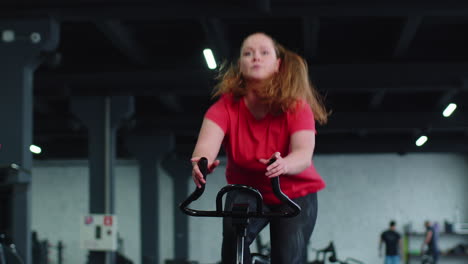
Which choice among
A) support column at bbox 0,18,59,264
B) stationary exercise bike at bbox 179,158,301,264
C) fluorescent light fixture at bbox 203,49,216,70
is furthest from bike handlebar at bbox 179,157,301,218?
fluorescent light fixture at bbox 203,49,216,70

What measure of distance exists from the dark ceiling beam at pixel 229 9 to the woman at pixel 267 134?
3937 millimetres

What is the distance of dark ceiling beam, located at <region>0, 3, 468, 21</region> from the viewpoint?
6.07m

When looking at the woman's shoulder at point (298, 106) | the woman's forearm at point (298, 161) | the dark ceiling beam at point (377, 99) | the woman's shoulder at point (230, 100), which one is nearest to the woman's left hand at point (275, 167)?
the woman's forearm at point (298, 161)

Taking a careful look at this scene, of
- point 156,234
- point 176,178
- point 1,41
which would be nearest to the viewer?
point 1,41

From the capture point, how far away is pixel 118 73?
29.4 feet

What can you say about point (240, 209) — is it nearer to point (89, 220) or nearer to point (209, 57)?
point (209, 57)

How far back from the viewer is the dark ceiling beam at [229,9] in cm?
607

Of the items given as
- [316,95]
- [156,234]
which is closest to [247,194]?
[316,95]

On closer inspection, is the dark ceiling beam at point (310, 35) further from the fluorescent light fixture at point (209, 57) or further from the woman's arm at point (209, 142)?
the woman's arm at point (209, 142)

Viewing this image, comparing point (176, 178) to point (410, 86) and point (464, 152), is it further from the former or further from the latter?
point (410, 86)

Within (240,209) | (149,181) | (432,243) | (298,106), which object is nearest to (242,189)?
(240,209)

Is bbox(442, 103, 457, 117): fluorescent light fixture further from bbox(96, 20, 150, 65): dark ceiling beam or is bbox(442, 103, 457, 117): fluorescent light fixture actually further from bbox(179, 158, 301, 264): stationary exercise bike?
bbox(179, 158, 301, 264): stationary exercise bike

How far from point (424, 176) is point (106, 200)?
11871 millimetres

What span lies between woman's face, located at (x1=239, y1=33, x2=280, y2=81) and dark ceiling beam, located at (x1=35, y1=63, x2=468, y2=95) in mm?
6569
